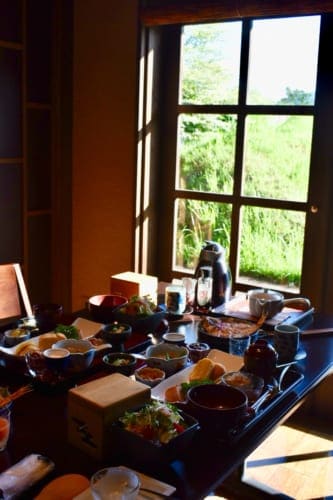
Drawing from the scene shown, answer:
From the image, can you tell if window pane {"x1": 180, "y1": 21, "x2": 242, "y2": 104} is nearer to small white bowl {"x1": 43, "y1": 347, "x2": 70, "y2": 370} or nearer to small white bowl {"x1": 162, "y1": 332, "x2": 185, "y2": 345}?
small white bowl {"x1": 162, "y1": 332, "x2": 185, "y2": 345}

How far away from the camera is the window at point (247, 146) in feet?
8.98

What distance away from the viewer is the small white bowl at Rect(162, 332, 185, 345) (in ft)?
6.20

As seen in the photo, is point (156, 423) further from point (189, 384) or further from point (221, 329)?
point (221, 329)

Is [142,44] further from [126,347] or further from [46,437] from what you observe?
[46,437]

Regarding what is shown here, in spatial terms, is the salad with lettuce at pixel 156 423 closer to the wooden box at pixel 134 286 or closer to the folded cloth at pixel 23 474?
the folded cloth at pixel 23 474

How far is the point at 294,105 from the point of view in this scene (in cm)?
278

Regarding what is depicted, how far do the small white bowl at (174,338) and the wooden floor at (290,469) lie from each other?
84 cm

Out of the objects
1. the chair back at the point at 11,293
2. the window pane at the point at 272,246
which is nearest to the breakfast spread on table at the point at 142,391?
the chair back at the point at 11,293

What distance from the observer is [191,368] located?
1643 mm

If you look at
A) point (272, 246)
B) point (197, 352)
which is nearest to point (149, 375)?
point (197, 352)

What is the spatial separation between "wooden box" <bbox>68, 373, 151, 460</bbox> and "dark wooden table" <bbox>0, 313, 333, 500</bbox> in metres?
0.03

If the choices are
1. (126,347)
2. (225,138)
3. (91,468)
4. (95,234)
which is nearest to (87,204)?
(95,234)

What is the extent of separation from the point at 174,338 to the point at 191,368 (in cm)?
28

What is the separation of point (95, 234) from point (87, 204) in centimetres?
18
